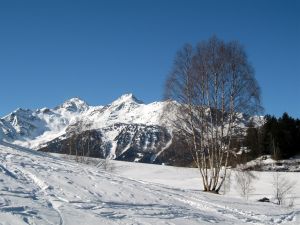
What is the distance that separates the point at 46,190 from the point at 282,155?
54955 mm

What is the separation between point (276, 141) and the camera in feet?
215

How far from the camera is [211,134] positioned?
87.3 ft

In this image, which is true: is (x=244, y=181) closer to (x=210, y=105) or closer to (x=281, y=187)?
(x=281, y=187)

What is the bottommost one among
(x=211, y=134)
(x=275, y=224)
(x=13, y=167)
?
(x=275, y=224)

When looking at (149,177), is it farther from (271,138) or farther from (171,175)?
(271,138)

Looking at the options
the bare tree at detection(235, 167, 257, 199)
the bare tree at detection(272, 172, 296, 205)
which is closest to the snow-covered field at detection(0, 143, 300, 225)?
the bare tree at detection(272, 172, 296, 205)

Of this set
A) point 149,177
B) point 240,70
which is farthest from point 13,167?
point 149,177

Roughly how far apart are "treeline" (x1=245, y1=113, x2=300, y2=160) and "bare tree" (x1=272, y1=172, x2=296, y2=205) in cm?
1475

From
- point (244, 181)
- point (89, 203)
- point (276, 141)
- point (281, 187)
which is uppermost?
point (276, 141)

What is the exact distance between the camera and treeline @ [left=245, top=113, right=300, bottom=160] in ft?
211

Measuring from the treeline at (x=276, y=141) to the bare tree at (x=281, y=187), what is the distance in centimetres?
1475

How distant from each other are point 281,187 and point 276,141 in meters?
21.1

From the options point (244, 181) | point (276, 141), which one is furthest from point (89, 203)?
point (276, 141)

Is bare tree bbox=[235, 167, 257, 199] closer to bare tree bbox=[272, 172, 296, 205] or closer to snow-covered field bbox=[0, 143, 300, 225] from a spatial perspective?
bare tree bbox=[272, 172, 296, 205]
